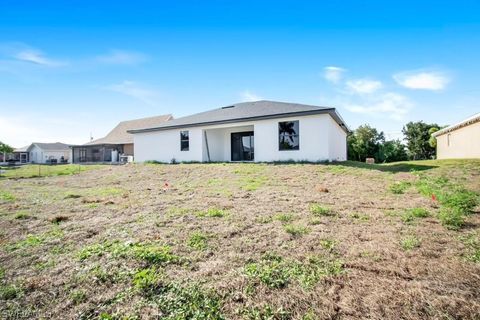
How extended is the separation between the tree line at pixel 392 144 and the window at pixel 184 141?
2440cm

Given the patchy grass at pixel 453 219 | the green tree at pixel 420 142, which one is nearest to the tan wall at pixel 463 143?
the green tree at pixel 420 142

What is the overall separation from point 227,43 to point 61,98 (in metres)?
13.4

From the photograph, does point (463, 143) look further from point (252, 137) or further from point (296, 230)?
point (296, 230)

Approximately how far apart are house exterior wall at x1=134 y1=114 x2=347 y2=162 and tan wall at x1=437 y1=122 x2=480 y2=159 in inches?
359

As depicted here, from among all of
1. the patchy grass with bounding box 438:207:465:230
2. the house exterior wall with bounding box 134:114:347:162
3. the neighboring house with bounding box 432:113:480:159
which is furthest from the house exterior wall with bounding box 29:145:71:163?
the neighboring house with bounding box 432:113:480:159

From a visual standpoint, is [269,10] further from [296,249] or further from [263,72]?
[296,249]

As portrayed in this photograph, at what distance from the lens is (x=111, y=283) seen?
250 centimetres

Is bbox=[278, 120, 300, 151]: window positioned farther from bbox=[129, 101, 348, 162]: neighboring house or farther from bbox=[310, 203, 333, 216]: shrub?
bbox=[310, 203, 333, 216]: shrub

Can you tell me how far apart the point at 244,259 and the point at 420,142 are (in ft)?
137

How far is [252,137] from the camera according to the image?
1702 cm

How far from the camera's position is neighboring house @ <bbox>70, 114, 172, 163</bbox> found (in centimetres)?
2962

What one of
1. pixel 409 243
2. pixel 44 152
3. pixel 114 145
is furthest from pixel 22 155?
pixel 409 243

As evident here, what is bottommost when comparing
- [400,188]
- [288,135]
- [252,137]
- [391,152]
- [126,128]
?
[400,188]

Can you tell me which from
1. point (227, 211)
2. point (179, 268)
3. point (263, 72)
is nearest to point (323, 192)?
point (227, 211)
